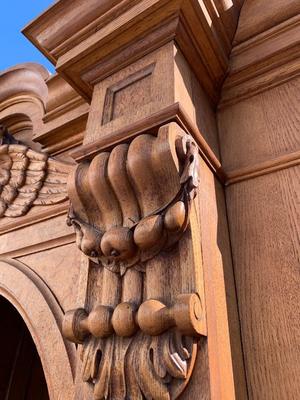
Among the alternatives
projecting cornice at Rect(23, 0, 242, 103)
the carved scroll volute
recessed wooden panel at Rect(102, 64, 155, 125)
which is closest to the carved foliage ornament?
the carved scroll volute

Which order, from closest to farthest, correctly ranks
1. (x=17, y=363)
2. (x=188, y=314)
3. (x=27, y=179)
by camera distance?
(x=188, y=314) < (x=27, y=179) < (x=17, y=363)

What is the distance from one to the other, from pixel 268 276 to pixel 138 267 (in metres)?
0.21

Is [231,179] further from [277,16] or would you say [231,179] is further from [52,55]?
[52,55]

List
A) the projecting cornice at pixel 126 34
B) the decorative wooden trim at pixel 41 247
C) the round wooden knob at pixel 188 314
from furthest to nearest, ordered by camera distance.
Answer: the decorative wooden trim at pixel 41 247 < the projecting cornice at pixel 126 34 < the round wooden knob at pixel 188 314

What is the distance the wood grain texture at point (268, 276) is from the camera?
0.45 meters

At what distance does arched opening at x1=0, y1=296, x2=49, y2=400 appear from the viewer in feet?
3.41

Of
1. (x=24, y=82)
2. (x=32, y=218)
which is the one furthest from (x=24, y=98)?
(x=32, y=218)

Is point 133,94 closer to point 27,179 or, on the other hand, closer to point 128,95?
point 128,95

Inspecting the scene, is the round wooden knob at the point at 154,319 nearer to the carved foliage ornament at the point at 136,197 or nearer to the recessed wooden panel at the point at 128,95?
the carved foliage ornament at the point at 136,197

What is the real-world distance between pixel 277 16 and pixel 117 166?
519 millimetres

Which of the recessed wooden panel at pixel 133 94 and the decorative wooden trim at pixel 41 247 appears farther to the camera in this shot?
the decorative wooden trim at pixel 41 247

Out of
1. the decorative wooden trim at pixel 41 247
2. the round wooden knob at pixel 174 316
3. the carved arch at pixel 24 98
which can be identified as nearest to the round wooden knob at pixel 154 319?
the round wooden knob at pixel 174 316

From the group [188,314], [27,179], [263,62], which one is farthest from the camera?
[27,179]

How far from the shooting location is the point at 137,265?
47 centimetres
